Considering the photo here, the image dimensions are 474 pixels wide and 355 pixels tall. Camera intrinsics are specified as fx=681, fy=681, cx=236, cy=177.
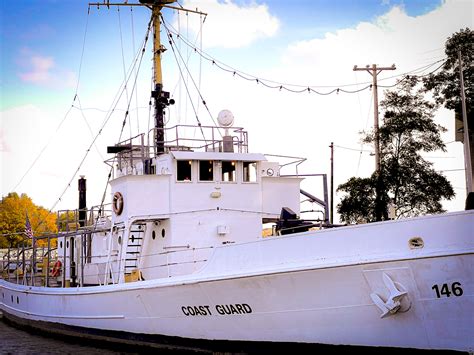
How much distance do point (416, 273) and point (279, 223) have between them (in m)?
4.38

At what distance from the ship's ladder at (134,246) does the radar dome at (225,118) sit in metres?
3.50

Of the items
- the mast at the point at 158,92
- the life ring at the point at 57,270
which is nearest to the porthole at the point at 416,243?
the mast at the point at 158,92

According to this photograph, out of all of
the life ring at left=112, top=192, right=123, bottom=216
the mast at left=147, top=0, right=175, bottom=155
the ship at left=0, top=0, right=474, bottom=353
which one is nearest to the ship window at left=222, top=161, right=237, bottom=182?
the ship at left=0, top=0, right=474, bottom=353

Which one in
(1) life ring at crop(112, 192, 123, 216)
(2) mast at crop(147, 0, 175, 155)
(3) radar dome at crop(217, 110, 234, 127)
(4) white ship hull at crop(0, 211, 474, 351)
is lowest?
(4) white ship hull at crop(0, 211, 474, 351)

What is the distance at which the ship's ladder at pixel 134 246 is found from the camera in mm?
18141

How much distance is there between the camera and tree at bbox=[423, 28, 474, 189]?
2934cm

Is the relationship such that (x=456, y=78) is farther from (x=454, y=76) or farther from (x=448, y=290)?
(x=448, y=290)

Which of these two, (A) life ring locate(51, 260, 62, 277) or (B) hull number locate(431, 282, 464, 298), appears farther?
(A) life ring locate(51, 260, 62, 277)

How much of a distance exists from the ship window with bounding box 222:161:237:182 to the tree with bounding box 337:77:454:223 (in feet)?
40.0

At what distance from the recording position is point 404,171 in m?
29.2

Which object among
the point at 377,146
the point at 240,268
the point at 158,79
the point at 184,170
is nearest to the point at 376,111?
the point at 377,146

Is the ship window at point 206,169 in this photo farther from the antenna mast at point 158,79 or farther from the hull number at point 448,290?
the hull number at point 448,290

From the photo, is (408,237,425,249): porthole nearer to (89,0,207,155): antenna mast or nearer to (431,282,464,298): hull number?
(431,282,464,298): hull number

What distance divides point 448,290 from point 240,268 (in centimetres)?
436
